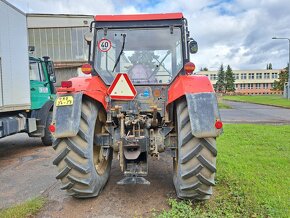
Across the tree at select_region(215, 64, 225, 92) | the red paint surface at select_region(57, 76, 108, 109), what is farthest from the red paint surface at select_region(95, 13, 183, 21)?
the tree at select_region(215, 64, 225, 92)

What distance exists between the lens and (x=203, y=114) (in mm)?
3422

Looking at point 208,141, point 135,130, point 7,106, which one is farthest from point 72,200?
point 7,106

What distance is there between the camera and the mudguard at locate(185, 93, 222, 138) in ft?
11.0

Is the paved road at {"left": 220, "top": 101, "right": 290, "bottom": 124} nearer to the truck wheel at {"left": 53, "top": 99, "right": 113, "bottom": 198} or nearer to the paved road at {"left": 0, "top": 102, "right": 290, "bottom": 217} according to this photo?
the paved road at {"left": 0, "top": 102, "right": 290, "bottom": 217}

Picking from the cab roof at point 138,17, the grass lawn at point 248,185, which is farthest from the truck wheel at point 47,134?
the grass lawn at point 248,185

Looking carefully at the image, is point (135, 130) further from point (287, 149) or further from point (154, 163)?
point (287, 149)

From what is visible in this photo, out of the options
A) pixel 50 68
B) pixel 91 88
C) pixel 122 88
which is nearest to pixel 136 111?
pixel 122 88

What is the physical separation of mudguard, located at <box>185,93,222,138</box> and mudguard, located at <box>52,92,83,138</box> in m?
1.41

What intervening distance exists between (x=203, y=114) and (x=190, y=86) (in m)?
0.52

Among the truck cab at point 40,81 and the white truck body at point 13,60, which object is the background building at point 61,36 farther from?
the white truck body at point 13,60

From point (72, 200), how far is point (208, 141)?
214cm

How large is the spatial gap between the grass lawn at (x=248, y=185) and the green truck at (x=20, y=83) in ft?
14.9

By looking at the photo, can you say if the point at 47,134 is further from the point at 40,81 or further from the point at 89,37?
the point at 89,37

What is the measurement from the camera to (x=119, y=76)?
4074 mm
